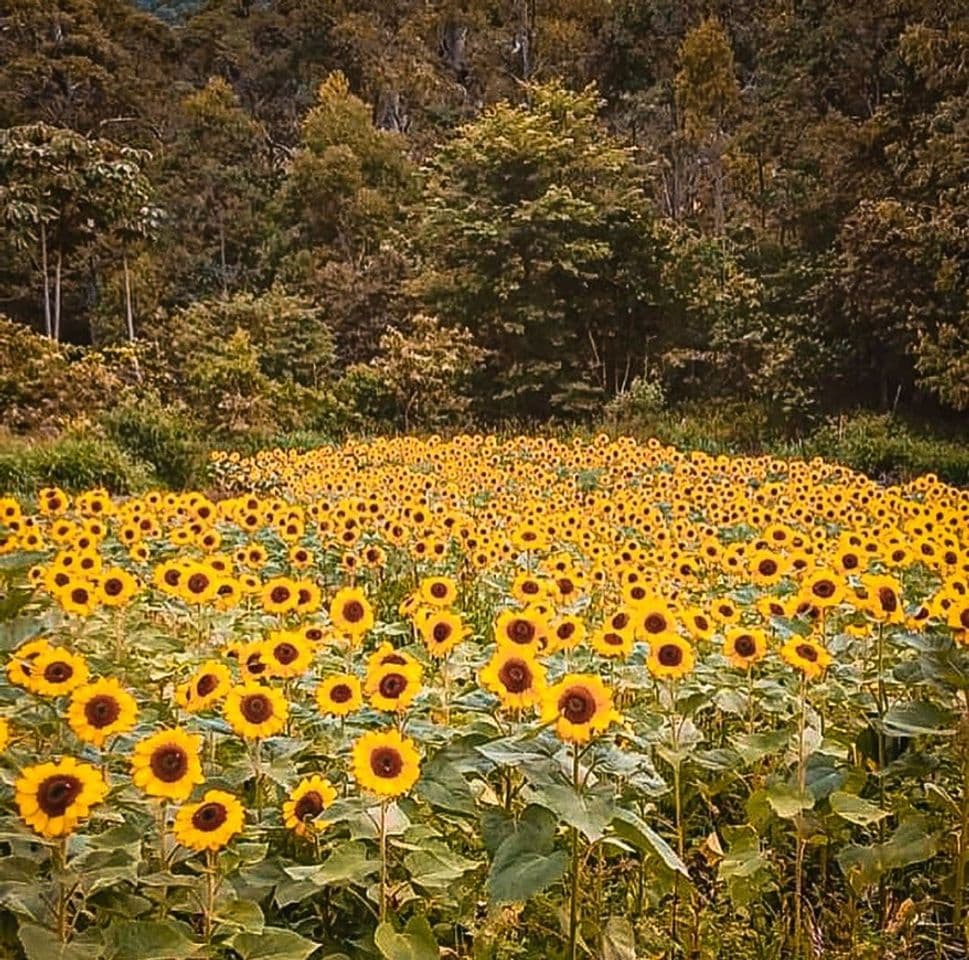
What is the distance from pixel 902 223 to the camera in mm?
10539

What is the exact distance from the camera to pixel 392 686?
161cm

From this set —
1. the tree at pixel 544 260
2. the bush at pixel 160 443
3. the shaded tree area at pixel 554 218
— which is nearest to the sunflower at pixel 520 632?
the bush at pixel 160 443

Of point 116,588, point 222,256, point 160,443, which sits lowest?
point 222,256

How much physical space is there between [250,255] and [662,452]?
1625cm

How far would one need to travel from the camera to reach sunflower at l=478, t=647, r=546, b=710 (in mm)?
1581

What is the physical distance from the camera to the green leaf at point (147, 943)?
3.86 feet

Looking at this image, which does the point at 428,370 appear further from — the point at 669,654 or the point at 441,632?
the point at 669,654

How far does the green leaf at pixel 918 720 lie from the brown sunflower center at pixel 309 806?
0.96 meters

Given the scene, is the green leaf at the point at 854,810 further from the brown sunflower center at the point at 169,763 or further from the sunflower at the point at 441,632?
the brown sunflower center at the point at 169,763

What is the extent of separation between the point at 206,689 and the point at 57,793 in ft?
1.39

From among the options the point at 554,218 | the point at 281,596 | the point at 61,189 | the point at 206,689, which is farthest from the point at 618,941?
the point at 61,189

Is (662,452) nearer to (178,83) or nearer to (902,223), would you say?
(902,223)

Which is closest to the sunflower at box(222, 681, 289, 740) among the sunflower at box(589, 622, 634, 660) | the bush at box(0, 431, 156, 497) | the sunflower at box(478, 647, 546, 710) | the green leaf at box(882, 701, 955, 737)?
the sunflower at box(478, 647, 546, 710)

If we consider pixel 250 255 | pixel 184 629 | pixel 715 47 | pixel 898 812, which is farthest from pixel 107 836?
pixel 250 255
